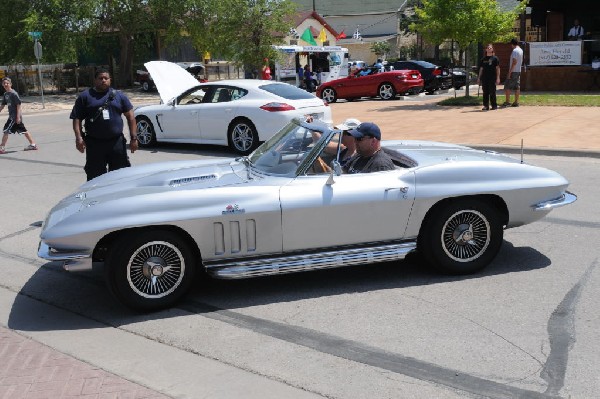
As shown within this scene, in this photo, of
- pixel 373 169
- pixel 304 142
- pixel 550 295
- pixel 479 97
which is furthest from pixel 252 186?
pixel 479 97

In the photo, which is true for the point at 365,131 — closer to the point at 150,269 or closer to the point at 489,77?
the point at 150,269

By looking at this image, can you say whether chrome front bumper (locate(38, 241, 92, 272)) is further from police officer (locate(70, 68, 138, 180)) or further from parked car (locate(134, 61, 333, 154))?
parked car (locate(134, 61, 333, 154))

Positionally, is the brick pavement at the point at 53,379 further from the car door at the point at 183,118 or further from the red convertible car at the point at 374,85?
the red convertible car at the point at 374,85

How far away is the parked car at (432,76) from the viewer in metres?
27.0

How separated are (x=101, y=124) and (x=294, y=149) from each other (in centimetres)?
274

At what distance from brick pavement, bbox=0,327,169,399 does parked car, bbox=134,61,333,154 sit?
837 centimetres

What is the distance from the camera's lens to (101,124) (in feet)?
23.7

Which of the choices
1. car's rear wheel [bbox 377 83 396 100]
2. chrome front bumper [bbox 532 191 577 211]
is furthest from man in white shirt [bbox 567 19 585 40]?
chrome front bumper [bbox 532 191 577 211]

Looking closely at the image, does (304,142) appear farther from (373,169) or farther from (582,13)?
(582,13)

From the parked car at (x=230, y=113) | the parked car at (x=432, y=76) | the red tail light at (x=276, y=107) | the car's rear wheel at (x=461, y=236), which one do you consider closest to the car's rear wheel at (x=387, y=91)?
the parked car at (x=432, y=76)

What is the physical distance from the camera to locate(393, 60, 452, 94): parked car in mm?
26953

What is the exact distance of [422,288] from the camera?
5.32m

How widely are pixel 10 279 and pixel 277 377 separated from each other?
3.26m

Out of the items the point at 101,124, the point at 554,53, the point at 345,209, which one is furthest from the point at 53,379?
the point at 554,53
